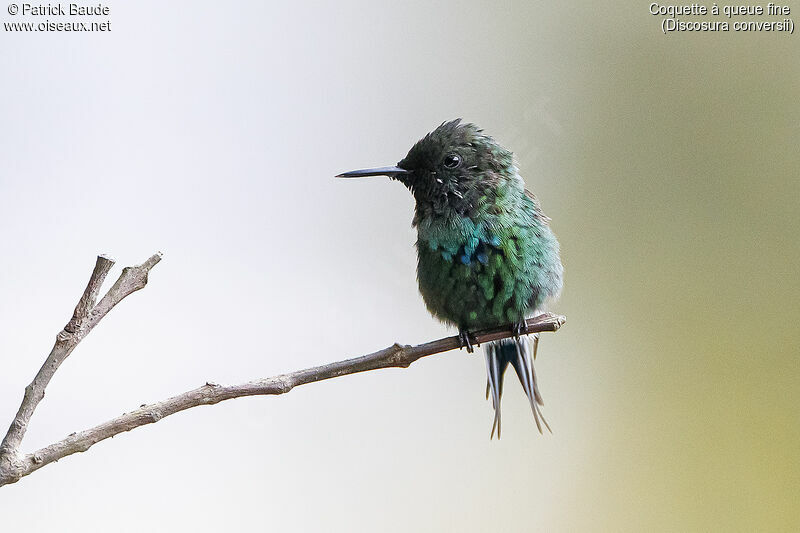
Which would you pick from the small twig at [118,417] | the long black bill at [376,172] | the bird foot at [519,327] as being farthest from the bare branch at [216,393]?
the long black bill at [376,172]

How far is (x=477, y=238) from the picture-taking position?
134 cm

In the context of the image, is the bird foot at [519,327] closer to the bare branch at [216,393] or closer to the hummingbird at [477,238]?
the hummingbird at [477,238]

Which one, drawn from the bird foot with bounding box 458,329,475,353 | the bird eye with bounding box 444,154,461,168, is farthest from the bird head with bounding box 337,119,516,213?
the bird foot with bounding box 458,329,475,353

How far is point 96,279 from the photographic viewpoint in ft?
2.65

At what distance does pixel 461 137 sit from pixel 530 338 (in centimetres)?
41

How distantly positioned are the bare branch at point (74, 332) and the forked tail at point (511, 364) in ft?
2.58

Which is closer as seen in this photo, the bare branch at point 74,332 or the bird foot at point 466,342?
the bare branch at point 74,332

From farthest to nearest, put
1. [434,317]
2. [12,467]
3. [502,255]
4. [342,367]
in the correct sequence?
[434,317] → [502,255] → [342,367] → [12,467]

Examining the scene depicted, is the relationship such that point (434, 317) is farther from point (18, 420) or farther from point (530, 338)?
point (18, 420)

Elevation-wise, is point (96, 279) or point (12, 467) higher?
point (96, 279)

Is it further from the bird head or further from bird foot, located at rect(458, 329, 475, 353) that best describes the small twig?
the bird head

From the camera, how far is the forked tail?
4.79 feet

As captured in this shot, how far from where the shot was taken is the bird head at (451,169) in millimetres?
1387

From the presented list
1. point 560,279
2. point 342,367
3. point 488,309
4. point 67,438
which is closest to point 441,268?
point 488,309
